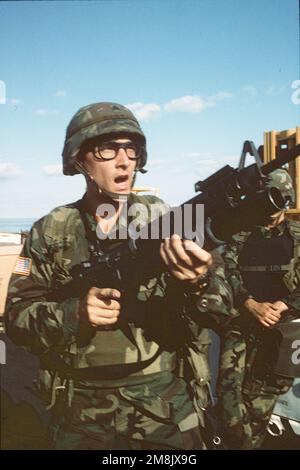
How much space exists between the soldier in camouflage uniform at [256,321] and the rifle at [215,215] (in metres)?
2.27

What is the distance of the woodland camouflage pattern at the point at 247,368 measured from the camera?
4195 mm

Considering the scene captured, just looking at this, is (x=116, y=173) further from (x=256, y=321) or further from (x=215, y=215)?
(x=256, y=321)

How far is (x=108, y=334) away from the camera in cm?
254

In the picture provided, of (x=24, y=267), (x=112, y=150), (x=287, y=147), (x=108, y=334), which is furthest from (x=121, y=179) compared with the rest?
(x=287, y=147)

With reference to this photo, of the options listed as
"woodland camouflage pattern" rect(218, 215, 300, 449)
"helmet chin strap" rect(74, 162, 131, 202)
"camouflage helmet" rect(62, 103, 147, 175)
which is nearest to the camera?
"helmet chin strap" rect(74, 162, 131, 202)

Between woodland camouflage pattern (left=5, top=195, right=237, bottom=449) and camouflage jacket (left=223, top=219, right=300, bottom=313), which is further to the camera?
camouflage jacket (left=223, top=219, right=300, bottom=313)

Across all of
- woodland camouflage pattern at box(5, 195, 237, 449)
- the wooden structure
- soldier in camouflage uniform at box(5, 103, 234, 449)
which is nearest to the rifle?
soldier in camouflage uniform at box(5, 103, 234, 449)

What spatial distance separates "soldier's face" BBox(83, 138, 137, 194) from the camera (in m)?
Answer: 2.67

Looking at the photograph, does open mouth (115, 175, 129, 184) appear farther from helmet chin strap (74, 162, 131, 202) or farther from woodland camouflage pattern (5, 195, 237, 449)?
A: woodland camouflage pattern (5, 195, 237, 449)

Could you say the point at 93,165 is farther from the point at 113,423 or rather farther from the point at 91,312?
the point at 113,423

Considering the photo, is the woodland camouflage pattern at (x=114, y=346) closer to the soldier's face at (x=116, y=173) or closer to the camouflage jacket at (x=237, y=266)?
the soldier's face at (x=116, y=173)

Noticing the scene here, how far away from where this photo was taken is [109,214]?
2771 mm

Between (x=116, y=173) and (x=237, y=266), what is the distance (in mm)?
2286
